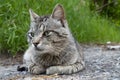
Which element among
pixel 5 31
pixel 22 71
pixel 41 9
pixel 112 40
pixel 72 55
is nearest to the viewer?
pixel 72 55

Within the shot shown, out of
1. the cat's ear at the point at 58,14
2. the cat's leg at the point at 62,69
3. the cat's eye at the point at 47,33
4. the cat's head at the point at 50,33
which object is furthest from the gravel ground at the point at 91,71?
the cat's ear at the point at 58,14

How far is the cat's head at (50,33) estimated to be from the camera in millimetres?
4605

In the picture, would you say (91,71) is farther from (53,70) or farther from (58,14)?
(58,14)

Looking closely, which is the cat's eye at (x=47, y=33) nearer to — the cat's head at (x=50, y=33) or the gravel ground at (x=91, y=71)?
the cat's head at (x=50, y=33)

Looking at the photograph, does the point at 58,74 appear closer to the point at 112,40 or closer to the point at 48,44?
the point at 48,44

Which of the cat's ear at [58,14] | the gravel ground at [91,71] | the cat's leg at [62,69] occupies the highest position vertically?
the cat's ear at [58,14]

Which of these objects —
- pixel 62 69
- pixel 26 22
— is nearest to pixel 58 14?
pixel 62 69

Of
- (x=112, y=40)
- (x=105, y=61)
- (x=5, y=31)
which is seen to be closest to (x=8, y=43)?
(x=5, y=31)

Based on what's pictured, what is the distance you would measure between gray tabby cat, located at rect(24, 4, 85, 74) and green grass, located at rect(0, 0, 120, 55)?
1.71 metres

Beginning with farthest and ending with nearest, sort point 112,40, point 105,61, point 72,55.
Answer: point 112,40 < point 105,61 < point 72,55

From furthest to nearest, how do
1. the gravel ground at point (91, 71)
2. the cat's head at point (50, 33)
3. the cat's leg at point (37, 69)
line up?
the cat's leg at point (37, 69), the gravel ground at point (91, 71), the cat's head at point (50, 33)

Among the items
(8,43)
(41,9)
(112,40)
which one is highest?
(41,9)

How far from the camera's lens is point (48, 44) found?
4.66 metres

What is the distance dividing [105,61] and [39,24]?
→ 1.51 m
